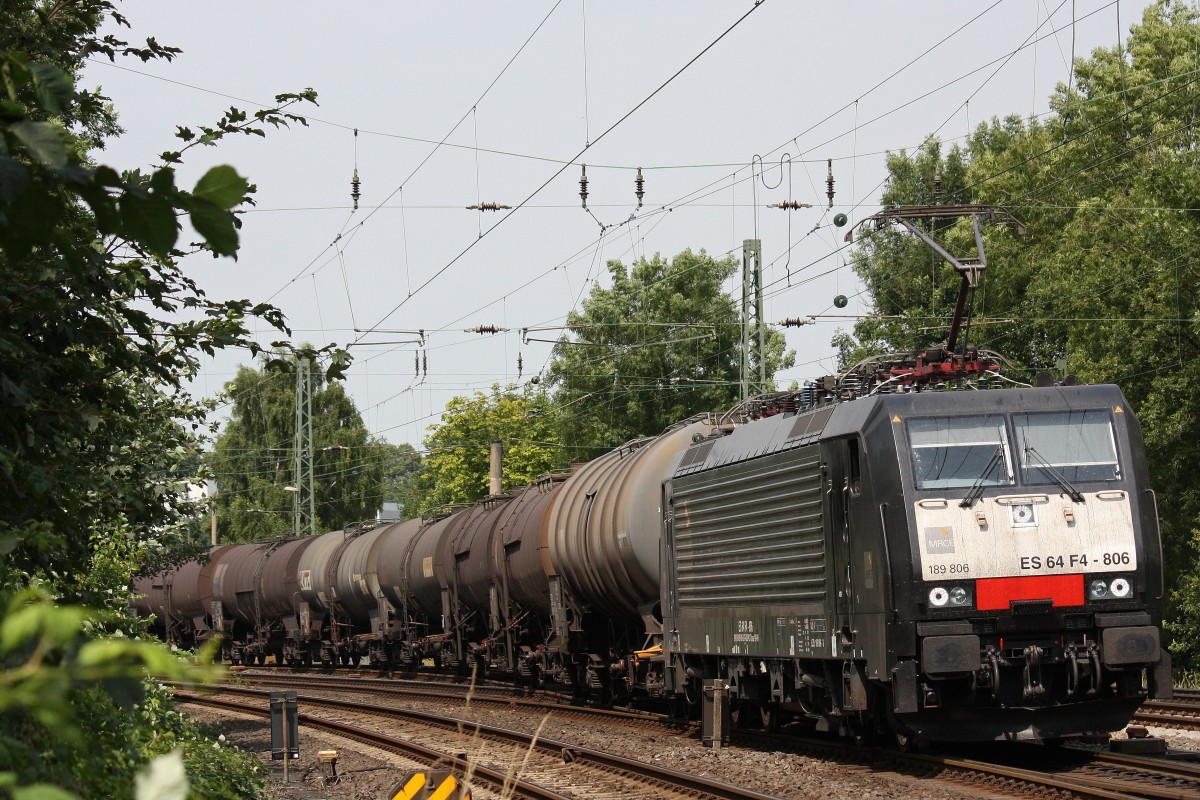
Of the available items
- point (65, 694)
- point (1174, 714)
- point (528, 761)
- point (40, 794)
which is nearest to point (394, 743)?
point (528, 761)

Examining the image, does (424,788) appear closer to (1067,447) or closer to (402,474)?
(1067,447)

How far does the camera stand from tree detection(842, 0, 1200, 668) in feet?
101

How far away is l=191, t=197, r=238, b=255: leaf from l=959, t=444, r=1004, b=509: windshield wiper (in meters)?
9.84

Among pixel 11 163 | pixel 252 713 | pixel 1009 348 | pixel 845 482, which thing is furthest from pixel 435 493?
pixel 11 163

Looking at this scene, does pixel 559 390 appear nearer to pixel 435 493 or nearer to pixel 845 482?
pixel 435 493

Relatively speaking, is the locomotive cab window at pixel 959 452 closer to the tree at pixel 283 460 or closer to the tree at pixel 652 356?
the tree at pixel 652 356

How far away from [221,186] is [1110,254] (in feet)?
109

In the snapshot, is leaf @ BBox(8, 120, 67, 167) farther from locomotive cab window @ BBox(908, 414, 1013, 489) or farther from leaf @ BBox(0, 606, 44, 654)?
locomotive cab window @ BBox(908, 414, 1013, 489)

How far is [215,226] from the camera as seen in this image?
311 centimetres

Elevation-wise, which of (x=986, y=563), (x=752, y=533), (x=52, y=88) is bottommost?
(x=986, y=563)

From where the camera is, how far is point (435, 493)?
7906 cm

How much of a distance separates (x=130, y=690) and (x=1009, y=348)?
46.3 meters

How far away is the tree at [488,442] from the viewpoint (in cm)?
6725

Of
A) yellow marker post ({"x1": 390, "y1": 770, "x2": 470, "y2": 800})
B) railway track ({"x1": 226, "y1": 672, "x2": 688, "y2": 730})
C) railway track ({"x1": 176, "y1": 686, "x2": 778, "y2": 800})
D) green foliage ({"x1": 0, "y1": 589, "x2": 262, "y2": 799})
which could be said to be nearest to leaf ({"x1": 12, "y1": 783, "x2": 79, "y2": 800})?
green foliage ({"x1": 0, "y1": 589, "x2": 262, "y2": 799})
